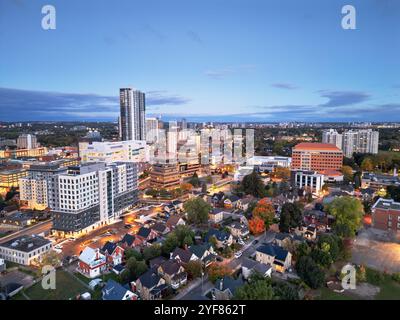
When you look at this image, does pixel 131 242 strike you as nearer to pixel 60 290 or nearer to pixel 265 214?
pixel 60 290

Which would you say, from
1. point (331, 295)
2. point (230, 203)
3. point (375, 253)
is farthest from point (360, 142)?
point (331, 295)

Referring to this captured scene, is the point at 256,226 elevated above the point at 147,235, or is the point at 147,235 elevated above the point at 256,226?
the point at 256,226

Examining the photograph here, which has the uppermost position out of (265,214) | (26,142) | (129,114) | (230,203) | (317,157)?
(129,114)

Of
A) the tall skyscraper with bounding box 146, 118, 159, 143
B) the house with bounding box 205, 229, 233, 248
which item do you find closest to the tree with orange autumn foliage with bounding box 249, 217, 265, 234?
the house with bounding box 205, 229, 233, 248

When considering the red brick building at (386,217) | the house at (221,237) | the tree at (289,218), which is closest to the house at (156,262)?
the house at (221,237)

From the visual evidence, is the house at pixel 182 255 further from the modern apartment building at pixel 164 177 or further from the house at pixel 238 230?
the modern apartment building at pixel 164 177

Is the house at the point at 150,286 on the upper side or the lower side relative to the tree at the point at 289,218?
lower
